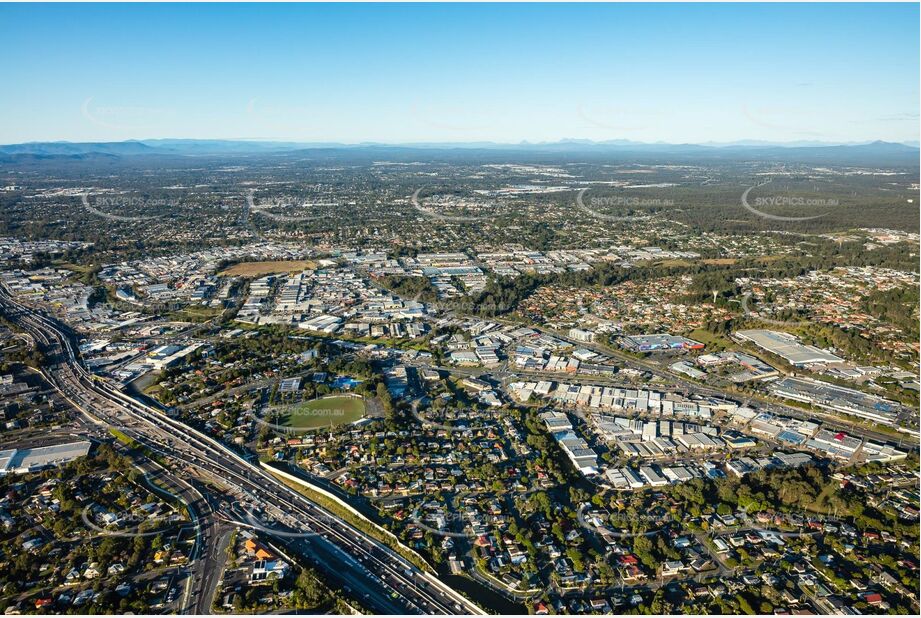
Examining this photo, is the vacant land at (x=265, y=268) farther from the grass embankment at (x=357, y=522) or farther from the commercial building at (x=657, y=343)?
the grass embankment at (x=357, y=522)

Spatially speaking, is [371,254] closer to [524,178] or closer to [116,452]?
[116,452]

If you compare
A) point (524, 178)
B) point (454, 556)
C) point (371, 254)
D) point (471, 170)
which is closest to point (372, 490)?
point (454, 556)

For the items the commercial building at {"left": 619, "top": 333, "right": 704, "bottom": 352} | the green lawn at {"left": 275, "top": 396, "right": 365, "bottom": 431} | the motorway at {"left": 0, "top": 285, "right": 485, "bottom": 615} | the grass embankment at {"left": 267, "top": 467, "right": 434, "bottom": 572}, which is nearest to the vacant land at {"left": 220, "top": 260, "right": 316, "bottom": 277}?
the motorway at {"left": 0, "top": 285, "right": 485, "bottom": 615}

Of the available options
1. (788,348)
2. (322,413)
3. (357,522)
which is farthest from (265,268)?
(788,348)

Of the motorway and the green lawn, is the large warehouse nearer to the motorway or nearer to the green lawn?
the green lawn

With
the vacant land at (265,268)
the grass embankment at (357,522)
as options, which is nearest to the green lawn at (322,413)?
the grass embankment at (357,522)

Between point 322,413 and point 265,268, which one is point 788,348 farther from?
point 265,268

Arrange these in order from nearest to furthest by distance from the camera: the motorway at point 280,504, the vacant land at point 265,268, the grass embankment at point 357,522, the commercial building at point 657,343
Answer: the motorway at point 280,504 < the grass embankment at point 357,522 < the commercial building at point 657,343 < the vacant land at point 265,268
